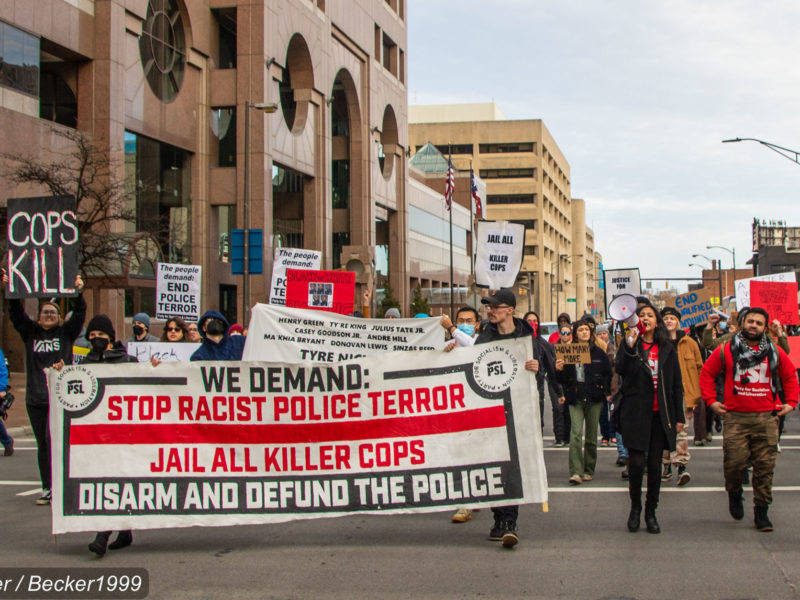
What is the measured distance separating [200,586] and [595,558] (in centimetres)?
271

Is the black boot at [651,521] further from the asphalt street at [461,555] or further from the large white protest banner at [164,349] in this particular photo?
the large white protest banner at [164,349]

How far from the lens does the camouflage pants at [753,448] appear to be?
24.6ft

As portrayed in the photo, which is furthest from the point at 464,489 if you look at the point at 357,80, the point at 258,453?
the point at 357,80

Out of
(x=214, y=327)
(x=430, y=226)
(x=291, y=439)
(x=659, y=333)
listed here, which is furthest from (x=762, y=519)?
(x=430, y=226)

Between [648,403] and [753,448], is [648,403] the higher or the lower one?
the higher one

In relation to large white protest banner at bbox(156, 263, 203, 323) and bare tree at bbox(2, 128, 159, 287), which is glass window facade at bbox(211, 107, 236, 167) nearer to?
bare tree at bbox(2, 128, 159, 287)

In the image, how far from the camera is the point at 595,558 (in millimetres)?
6504

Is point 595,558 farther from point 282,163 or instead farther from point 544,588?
point 282,163

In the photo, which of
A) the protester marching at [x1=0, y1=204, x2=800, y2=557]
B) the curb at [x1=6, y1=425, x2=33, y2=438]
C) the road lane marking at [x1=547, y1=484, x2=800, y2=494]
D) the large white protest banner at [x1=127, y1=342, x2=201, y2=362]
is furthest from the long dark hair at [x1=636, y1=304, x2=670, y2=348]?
the curb at [x1=6, y1=425, x2=33, y2=438]

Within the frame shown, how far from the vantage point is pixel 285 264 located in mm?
19750

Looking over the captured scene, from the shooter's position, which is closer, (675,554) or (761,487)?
(675,554)

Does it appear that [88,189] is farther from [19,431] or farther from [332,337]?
[332,337]

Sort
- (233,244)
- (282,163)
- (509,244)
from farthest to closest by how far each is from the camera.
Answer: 1. (282,163)
2. (233,244)
3. (509,244)

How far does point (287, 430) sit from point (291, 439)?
0.07 meters
